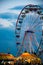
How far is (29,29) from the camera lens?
7.33 meters

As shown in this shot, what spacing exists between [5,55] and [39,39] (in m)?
0.85

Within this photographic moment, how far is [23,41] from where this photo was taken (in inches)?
286

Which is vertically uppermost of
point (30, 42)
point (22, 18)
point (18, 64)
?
point (22, 18)

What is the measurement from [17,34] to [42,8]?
0.82 metres

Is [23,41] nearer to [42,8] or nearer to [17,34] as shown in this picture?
[17,34]

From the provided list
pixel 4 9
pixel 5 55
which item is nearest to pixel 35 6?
pixel 4 9

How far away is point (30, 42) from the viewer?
23.9 feet

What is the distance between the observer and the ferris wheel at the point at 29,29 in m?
7.18

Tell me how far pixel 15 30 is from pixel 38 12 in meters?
0.68

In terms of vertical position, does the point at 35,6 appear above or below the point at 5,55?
above

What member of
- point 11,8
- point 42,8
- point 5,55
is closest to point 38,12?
point 42,8

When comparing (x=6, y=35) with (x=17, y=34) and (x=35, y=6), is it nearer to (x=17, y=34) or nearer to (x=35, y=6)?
(x=17, y=34)

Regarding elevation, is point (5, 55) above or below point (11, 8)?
below

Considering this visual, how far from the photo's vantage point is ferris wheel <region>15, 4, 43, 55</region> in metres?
7.18
